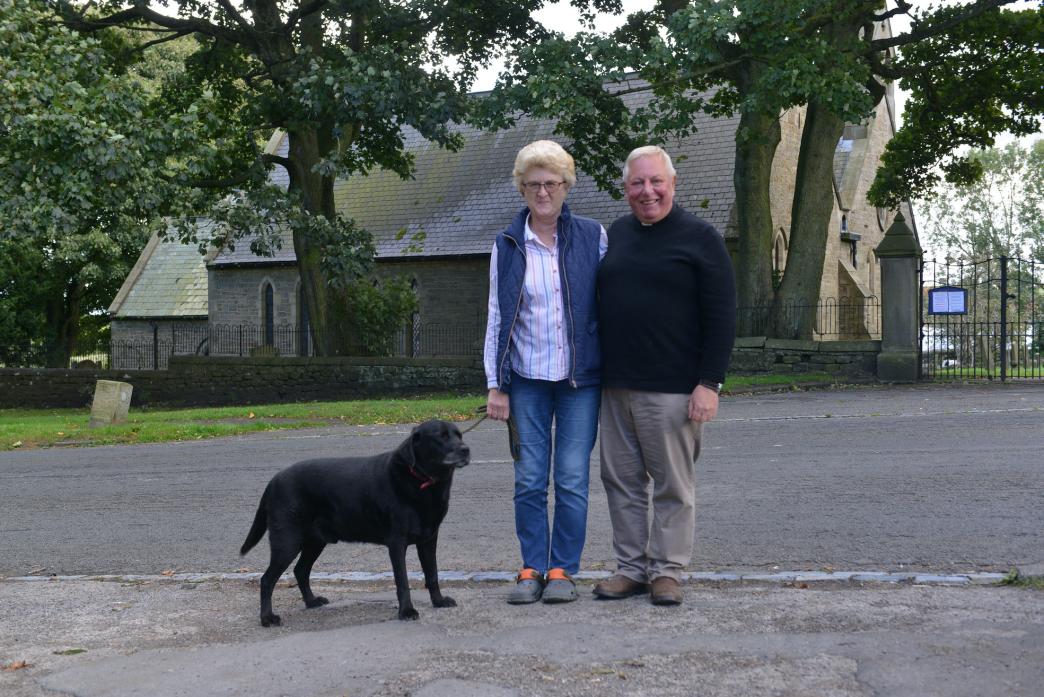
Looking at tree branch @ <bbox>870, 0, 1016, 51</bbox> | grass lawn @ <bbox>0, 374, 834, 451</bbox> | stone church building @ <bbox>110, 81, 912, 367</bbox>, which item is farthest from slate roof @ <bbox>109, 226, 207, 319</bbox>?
tree branch @ <bbox>870, 0, 1016, 51</bbox>

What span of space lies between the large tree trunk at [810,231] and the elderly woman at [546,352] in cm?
1968

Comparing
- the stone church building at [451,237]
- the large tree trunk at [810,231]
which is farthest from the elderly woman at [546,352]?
the stone church building at [451,237]

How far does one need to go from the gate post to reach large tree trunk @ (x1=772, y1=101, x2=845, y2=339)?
7.16 feet

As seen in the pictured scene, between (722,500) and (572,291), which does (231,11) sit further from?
(572,291)

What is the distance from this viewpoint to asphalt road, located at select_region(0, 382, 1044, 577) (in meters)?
7.13

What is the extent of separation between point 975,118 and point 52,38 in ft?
66.3

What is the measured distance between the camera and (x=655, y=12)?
87.9ft

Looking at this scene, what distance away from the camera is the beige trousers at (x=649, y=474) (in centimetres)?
573

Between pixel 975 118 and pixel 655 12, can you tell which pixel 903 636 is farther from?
pixel 975 118

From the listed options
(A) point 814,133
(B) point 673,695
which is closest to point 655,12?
(A) point 814,133

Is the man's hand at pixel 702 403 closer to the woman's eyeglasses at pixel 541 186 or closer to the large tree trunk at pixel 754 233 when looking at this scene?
the woman's eyeglasses at pixel 541 186

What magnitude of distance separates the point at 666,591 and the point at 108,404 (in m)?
16.2

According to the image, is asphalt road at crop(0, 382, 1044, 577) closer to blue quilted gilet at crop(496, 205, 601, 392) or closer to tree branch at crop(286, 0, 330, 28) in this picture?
blue quilted gilet at crop(496, 205, 601, 392)

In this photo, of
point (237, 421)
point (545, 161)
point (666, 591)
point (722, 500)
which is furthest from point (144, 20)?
point (666, 591)
